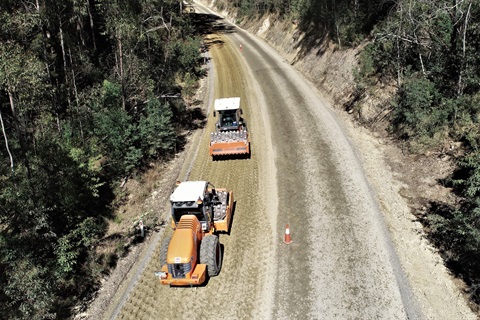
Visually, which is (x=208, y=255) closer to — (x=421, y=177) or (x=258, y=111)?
(x=421, y=177)

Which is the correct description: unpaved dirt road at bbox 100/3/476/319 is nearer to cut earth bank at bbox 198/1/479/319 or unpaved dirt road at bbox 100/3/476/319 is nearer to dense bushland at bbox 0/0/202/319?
cut earth bank at bbox 198/1/479/319

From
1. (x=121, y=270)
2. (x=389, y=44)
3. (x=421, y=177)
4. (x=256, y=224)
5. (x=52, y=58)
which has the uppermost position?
(x=389, y=44)

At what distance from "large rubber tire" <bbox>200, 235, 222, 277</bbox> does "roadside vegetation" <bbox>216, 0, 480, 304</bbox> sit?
794cm

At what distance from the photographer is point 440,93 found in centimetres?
1903

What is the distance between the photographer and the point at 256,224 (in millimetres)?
14477

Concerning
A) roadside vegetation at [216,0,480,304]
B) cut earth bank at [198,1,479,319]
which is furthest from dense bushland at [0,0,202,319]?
roadside vegetation at [216,0,480,304]

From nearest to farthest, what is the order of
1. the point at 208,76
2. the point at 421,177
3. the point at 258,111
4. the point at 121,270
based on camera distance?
the point at 121,270 → the point at 421,177 → the point at 258,111 → the point at 208,76

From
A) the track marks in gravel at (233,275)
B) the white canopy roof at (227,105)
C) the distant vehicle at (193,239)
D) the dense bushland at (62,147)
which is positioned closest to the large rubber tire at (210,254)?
the distant vehicle at (193,239)

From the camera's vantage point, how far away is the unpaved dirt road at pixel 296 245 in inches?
426

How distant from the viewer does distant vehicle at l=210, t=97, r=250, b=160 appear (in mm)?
18844

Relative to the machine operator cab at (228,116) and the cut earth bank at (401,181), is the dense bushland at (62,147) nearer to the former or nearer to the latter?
the machine operator cab at (228,116)

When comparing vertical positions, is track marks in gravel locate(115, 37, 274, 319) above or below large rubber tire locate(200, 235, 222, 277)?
below

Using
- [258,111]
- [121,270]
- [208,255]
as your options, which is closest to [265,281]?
[208,255]

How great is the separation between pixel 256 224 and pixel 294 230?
5.22ft
